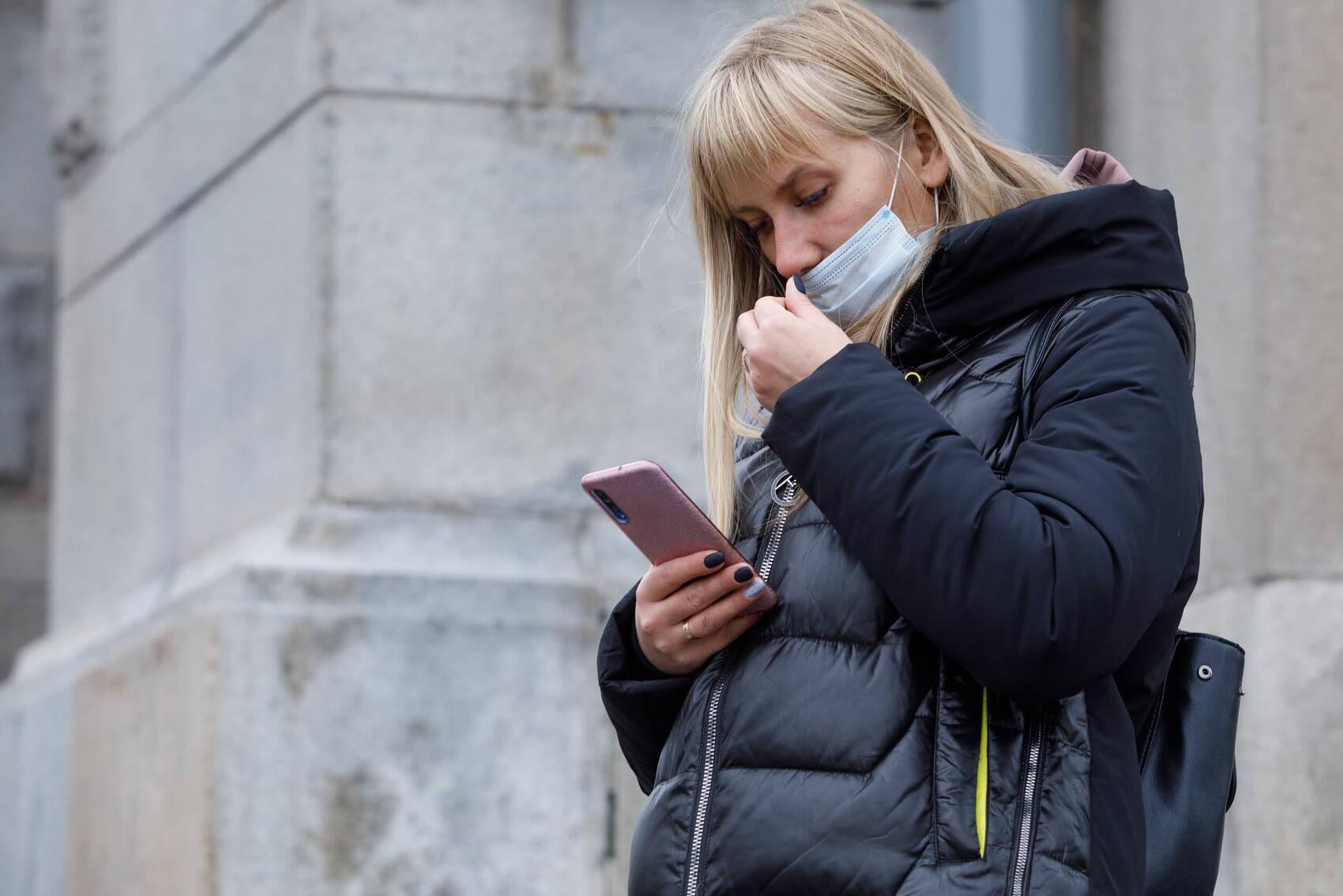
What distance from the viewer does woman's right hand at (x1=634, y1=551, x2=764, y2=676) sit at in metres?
2.20

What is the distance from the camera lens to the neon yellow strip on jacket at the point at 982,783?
197 cm

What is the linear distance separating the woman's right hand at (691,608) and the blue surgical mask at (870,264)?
0.35 meters

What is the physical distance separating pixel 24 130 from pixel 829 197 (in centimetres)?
619

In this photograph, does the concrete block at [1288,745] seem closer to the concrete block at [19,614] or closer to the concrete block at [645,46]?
the concrete block at [645,46]

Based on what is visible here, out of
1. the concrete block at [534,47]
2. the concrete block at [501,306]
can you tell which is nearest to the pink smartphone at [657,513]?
the concrete block at [501,306]

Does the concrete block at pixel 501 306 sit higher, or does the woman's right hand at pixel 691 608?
the concrete block at pixel 501 306

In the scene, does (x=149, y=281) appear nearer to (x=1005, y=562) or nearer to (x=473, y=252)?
(x=473, y=252)

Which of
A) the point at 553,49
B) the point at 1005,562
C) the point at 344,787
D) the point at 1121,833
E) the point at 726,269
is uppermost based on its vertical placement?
the point at 553,49

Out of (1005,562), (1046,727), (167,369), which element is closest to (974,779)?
(1046,727)

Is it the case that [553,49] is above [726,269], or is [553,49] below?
above

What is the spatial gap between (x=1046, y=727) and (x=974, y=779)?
88 mm

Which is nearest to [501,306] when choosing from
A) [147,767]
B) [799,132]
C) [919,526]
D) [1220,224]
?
[147,767]

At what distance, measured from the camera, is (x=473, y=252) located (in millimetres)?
4672

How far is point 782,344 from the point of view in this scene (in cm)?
218
